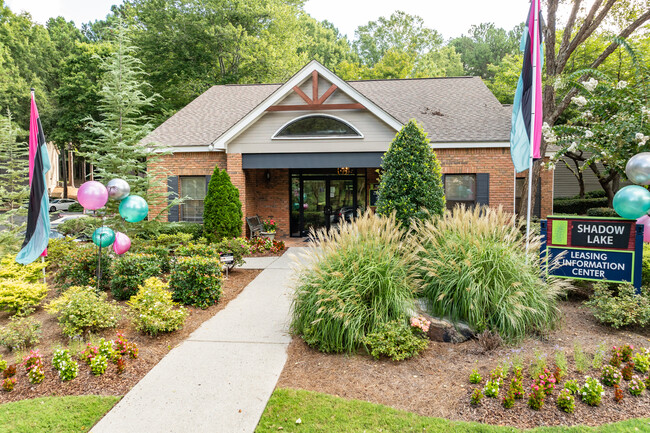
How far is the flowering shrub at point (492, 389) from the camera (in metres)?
3.66

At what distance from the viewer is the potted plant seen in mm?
13163

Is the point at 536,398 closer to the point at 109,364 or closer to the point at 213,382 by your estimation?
the point at 213,382

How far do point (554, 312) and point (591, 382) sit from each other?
5.42 ft

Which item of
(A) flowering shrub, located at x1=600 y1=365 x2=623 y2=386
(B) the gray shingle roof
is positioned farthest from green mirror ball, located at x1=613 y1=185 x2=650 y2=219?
(B) the gray shingle roof

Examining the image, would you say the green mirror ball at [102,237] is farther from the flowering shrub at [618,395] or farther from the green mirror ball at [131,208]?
the flowering shrub at [618,395]

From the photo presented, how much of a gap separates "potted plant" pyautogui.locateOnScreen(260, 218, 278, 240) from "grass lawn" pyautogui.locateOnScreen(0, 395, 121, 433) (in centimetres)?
923

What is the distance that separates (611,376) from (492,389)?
47.2 inches

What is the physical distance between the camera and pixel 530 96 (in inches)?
247

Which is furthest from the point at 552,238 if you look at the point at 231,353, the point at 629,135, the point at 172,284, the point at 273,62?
the point at 273,62

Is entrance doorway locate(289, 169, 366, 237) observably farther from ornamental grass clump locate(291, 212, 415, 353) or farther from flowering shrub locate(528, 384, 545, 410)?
flowering shrub locate(528, 384, 545, 410)

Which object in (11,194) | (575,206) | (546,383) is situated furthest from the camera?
(575,206)

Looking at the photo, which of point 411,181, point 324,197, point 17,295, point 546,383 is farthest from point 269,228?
point 546,383

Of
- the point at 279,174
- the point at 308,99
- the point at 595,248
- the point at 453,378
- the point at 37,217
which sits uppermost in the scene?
the point at 308,99

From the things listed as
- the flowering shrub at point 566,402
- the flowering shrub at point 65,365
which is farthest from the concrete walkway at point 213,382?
the flowering shrub at point 566,402
